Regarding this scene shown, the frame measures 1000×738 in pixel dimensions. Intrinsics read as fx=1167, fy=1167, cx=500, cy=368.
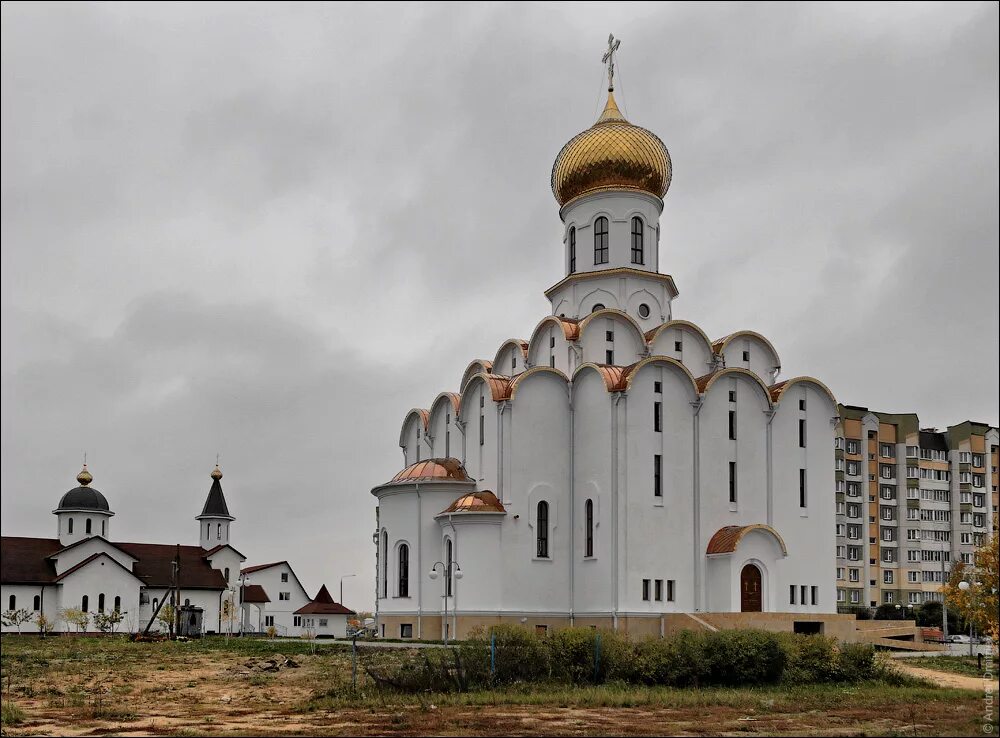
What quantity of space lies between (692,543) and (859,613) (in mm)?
29424

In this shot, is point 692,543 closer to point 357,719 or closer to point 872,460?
point 357,719

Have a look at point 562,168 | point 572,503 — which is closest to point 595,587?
point 572,503

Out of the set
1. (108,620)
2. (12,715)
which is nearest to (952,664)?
(12,715)

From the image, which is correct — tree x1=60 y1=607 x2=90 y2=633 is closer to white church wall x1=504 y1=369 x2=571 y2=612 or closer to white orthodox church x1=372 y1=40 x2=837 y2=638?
white orthodox church x1=372 y1=40 x2=837 y2=638

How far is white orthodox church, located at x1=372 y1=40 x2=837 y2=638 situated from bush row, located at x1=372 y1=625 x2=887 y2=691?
6880mm

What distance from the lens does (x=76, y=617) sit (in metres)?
55.8

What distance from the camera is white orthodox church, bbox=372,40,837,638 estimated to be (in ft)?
111

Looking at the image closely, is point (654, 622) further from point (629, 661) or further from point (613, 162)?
point (613, 162)

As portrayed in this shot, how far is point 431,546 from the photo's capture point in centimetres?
3616

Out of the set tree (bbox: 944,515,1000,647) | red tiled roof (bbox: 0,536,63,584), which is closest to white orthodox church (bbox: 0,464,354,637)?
red tiled roof (bbox: 0,536,63,584)

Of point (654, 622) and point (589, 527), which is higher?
point (589, 527)

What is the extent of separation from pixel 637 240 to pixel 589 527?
9.92 m

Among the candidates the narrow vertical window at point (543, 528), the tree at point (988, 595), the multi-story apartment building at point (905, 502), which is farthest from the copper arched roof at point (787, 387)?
the multi-story apartment building at point (905, 502)

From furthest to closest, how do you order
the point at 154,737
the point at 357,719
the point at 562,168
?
the point at 562,168
the point at 357,719
the point at 154,737
